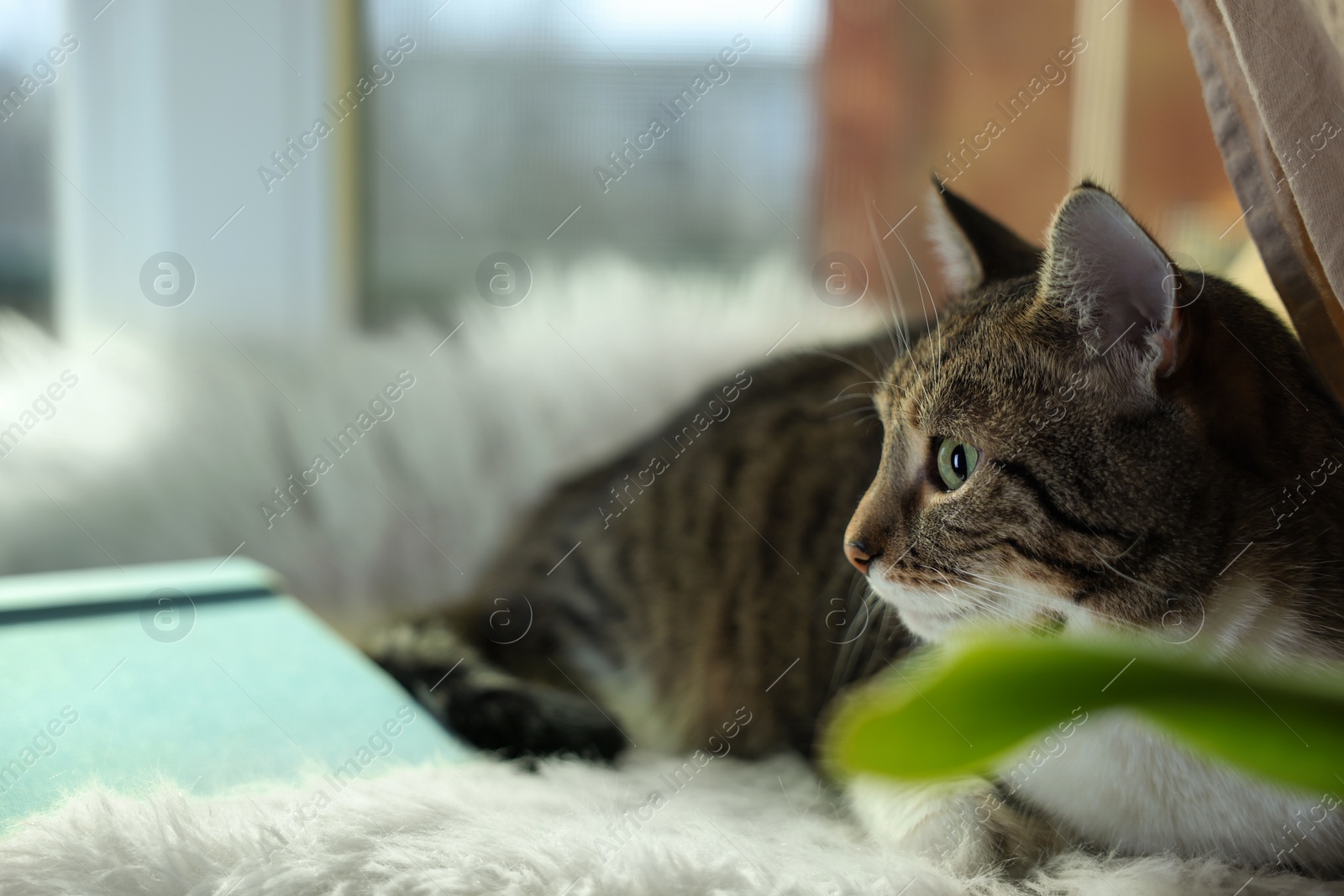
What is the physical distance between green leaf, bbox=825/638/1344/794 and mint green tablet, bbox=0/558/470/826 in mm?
603

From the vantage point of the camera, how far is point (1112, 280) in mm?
621

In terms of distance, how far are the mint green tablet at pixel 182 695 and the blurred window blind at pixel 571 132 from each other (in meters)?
1.09

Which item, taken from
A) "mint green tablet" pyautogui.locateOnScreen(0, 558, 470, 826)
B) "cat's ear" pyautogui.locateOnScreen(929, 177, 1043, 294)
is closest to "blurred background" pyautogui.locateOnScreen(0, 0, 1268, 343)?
"mint green tablet" pyautogui.locateOnScreen(0, 558, 470, 826)

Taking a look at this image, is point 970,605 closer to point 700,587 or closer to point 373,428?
point 700,587

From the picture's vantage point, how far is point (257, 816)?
64 centimetres

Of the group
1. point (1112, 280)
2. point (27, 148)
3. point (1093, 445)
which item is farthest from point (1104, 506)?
point (27, 148)

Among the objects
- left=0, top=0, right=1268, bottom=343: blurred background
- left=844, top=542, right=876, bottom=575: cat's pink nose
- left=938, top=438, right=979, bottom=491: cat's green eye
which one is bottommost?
left=844, top=542, right=876, bottom=575: cat's pink nose

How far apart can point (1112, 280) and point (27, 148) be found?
1967 millimetres

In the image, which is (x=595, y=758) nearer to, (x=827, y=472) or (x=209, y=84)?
(x=827, y=472)

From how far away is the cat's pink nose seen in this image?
72cm

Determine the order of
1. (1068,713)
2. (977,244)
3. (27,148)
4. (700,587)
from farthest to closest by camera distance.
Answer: (27,148) < (700,587) < (977,244) < (1068,713)

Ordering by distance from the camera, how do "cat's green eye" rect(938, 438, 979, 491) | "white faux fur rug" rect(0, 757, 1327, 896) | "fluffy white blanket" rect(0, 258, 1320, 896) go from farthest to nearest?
"fluffy white blanket" rect(0, 258, 1320, 896) → "cat's green eye" rect(938, 438, 979, 491) → "white faux fur rug" rect(0, 757, 1327, 896)

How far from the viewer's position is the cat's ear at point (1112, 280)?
22.9 inches

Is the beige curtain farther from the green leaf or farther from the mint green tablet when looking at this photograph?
the mint green tablet
